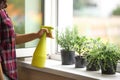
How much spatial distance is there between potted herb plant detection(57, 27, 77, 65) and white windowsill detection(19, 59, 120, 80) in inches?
2.1

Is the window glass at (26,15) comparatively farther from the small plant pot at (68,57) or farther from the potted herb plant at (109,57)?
the potted herb plant at (109,57)

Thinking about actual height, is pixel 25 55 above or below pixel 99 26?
below

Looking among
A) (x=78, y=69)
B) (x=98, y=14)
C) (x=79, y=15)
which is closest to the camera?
(x=78, y=69)

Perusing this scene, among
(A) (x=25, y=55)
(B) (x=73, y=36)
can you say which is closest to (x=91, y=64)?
(B) (x=73, y=36)

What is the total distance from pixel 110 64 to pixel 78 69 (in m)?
0.25

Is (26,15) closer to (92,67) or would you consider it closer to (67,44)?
(67,44)

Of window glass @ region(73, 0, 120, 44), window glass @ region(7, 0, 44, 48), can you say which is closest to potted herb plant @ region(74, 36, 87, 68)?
window glass @ region(73, 0, 120, 44)

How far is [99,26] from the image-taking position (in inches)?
74.7

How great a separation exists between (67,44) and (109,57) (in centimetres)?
39

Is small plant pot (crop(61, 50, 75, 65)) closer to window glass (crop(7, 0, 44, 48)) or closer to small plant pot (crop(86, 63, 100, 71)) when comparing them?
small plant pot (crop(86, 63, 100, 71))

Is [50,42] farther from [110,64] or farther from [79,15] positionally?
[110,64]

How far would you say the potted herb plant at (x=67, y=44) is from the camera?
1.88 metres

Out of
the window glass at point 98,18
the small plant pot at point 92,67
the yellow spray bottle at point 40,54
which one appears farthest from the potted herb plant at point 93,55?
the yellow spray bottle at point 40,54

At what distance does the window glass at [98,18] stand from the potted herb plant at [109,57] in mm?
173
